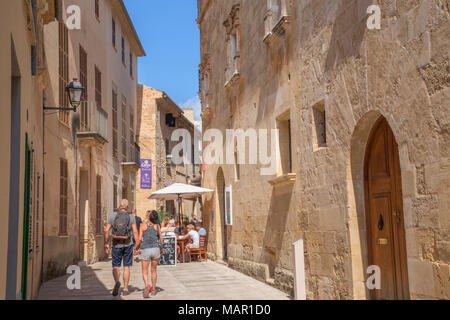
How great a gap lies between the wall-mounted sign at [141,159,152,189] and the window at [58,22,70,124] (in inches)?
529

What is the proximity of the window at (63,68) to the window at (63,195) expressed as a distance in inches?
45.5

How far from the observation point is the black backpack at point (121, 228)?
9.33 m

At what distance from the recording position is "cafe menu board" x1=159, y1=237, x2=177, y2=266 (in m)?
15.1

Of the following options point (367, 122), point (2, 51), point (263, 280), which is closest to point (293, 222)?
point (263, 280)

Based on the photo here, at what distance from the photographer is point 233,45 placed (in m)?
14.2

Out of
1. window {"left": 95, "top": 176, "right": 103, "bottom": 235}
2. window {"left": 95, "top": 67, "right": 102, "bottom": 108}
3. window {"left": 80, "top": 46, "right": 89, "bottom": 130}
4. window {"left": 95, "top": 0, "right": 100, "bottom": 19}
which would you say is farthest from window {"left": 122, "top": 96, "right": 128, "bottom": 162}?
window {"left": 80, "top": 46, "right": 89, "bottom": 130}

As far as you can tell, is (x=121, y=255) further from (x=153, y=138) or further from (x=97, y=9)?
(x=153, y=138)

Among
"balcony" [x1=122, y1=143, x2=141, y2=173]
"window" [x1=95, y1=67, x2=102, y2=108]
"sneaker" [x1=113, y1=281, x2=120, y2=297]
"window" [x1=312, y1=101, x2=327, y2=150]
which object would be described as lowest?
"sneaker" [x1=113, y1=281, x2=120, y2=297]

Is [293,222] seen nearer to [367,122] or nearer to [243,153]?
[367,122]

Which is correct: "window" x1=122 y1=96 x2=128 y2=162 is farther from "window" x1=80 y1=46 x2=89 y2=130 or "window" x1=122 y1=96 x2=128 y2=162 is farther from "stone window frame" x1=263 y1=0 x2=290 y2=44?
"stone window frame" x1=263 y1=0 x2=290 y2=44

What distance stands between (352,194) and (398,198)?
81 cm

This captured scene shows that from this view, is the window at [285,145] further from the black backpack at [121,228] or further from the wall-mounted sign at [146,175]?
the wall-mounted sign at [146,175]

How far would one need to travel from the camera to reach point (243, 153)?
12.9 m

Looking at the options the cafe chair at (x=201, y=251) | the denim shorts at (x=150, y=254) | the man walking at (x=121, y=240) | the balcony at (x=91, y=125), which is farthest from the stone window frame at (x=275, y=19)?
the cafe chair at (x=201, y=251)
